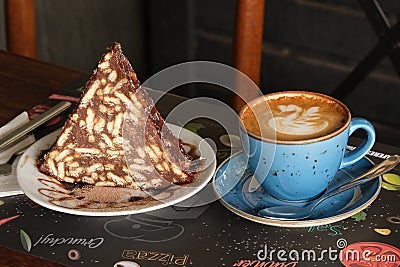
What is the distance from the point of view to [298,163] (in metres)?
0.96

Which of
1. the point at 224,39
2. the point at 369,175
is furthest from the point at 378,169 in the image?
the point at 224,39

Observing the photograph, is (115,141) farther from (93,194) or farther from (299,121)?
(299,121)

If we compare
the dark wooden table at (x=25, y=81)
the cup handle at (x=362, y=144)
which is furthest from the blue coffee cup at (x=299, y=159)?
the dark wooden table at (x=25, y=81)

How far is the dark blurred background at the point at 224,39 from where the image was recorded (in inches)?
94.7

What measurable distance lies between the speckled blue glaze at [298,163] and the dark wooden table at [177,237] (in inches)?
2.0

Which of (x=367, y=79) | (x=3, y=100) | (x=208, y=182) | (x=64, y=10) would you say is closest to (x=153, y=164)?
(x=208, y=182)

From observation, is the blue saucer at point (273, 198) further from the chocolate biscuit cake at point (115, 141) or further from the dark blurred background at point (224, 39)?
the dark blurred background at point (224, 39)

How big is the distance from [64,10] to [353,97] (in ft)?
2.99

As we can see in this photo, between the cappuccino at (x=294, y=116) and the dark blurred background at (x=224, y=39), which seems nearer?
the cappuccino at (x=294, y=116)

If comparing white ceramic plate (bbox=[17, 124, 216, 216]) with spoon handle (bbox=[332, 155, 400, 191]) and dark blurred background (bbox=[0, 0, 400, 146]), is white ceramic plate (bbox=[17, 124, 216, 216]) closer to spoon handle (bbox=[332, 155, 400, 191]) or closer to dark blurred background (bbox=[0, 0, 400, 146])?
spoon handle (bbox=[332, 155, 400, 191])

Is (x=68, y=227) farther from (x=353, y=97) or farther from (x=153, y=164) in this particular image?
(x=353, y=97)

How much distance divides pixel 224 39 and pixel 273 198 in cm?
167

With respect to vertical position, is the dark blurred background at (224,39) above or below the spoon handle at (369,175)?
below

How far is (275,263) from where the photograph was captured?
2.95ft
